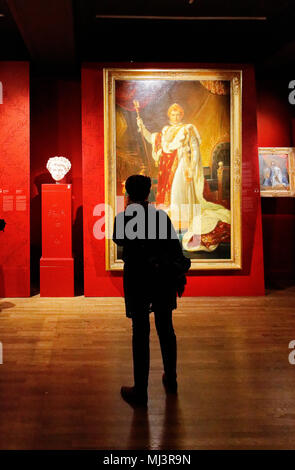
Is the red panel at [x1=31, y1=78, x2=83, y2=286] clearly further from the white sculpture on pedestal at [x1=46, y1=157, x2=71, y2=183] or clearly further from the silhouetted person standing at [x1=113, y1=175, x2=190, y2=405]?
the silhouetted person standing at [x1=113, y1=175, x2=190, y2=405]

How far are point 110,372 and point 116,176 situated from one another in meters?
2.98

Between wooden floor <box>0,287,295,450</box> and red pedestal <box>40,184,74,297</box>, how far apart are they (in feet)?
2.59

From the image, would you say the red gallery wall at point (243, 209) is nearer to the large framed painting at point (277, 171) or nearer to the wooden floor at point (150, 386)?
the large framed painting at point (277, 171)

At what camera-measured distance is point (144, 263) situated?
7.28 ft

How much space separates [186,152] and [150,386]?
11.3ft

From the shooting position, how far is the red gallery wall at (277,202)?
628 cm

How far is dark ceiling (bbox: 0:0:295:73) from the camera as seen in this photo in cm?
433

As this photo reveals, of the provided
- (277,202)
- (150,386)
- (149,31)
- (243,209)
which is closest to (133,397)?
(150,386)

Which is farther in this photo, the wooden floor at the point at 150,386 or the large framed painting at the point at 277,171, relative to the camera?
the large framed painting at the point at 277,171

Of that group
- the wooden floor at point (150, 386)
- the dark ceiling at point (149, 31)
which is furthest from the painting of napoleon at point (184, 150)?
the wooden floor at point (150, 386)

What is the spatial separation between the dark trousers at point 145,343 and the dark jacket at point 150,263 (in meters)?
0.06

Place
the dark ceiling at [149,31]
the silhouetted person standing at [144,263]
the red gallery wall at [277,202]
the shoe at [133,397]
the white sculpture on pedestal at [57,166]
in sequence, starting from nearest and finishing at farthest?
the silhouetted person standing at [144,263] < the shoe at [133,397] < the dark ceiling at [149,31] < the white sculpture on pedestal at [57,166] < the red gallery wall at [277,202]

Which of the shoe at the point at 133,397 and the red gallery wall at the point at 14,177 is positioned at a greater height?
the red gallery wall at the point at 14,177

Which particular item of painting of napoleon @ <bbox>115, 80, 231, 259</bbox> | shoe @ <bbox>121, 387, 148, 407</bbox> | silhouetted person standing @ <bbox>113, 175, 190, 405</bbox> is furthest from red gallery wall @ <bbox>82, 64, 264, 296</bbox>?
silhouetted person standing @ <bbox>113, 175, 190, 405</bbox>
